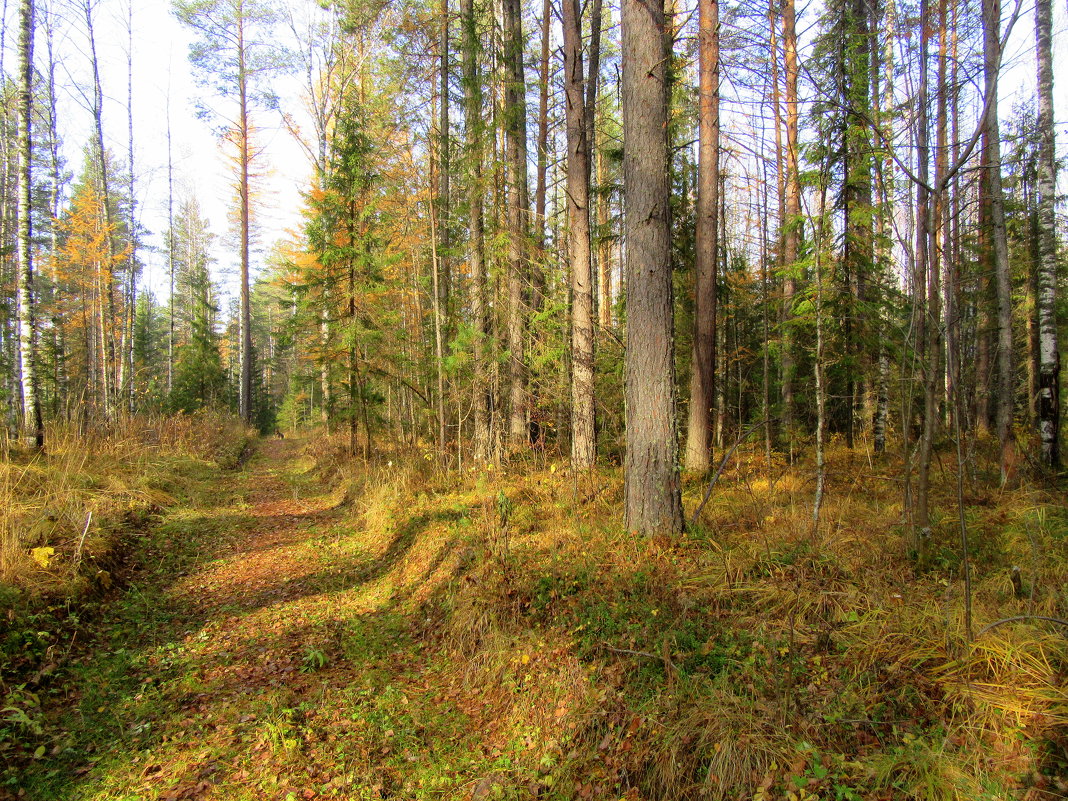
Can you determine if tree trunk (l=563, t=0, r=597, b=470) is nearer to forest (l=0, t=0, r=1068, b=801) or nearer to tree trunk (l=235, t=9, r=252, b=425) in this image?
forest (l=0, t=0, r=1068, b=801)

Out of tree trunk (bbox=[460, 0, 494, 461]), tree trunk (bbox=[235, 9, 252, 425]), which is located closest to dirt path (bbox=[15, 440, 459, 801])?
tree trunk (bbox=[460, 0, 494, 461])

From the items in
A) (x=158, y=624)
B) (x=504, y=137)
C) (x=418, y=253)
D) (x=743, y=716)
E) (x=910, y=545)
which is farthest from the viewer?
(x=418, y=253)

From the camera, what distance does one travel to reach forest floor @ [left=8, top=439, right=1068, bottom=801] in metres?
2.66

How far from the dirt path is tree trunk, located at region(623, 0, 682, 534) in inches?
106

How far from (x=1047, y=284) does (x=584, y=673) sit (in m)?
10.1

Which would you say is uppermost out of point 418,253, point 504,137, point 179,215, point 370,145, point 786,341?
point 179,215

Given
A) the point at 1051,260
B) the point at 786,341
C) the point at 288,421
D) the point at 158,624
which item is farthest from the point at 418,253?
the point at 288,421

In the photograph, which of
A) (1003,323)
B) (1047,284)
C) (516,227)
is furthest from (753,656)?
(1047,284)

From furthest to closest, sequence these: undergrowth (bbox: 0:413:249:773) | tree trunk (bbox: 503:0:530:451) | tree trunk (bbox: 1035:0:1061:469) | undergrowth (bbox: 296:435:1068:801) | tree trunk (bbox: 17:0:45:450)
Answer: tree trunk (bbox: 503:0:530:451), tree trunk (bbox: 17:0:45:450), tree trunk (bbox: 1035:0:1061:469), undergrowth (bbox: 0:413:249:773), undergrowth (bbox: 296:435:1068:801)

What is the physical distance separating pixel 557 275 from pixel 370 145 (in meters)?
7.10

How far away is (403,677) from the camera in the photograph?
13.6 ft

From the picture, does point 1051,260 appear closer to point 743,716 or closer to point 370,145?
point 743,716

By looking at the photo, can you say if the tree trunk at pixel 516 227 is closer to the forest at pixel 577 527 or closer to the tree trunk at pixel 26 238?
the forest at pixel 577 527

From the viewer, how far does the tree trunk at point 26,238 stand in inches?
310
